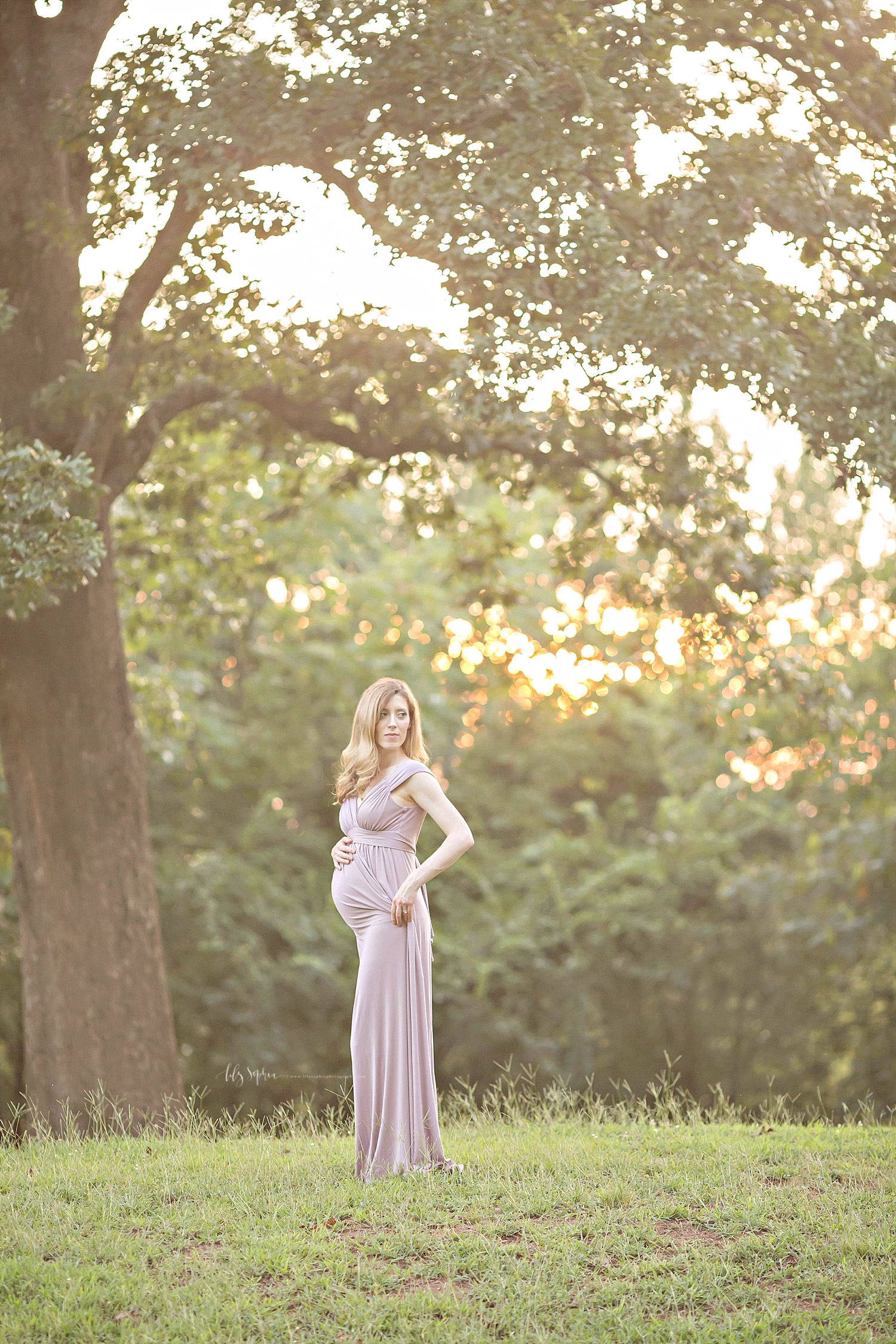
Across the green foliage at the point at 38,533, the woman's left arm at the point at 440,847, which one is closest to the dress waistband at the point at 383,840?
the woman's left arm at the point at 440,847

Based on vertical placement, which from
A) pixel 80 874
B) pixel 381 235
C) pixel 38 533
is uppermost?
pixel 381 235

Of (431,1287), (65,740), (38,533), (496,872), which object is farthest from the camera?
(496,872)

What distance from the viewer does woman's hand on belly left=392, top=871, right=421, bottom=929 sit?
6.43m

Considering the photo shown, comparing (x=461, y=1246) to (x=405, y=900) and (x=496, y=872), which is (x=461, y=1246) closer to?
(x=405, y=900)

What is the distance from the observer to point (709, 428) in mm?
21453

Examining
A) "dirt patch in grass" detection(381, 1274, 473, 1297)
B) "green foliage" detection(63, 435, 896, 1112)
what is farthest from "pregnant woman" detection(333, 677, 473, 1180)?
"green foliage" detection(63, 435, 896, 1112)

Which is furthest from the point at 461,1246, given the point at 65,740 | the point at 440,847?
the point at 65,740

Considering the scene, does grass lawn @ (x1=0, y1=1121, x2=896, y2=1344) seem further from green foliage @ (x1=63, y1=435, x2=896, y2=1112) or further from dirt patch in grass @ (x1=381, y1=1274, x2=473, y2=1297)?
green foliage @ (x1=63, y1=435, x2=896, y2=1112)

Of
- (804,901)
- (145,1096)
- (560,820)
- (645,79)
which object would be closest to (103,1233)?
(145,1096)

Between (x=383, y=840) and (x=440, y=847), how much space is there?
1.48 feet

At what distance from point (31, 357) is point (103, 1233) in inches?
235

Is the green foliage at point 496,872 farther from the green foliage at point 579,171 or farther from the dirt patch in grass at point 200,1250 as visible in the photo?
the dirt patch in grass at point 200,1250

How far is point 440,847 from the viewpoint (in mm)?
6367

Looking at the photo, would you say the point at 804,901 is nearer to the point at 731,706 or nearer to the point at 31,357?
the point at 731,706
